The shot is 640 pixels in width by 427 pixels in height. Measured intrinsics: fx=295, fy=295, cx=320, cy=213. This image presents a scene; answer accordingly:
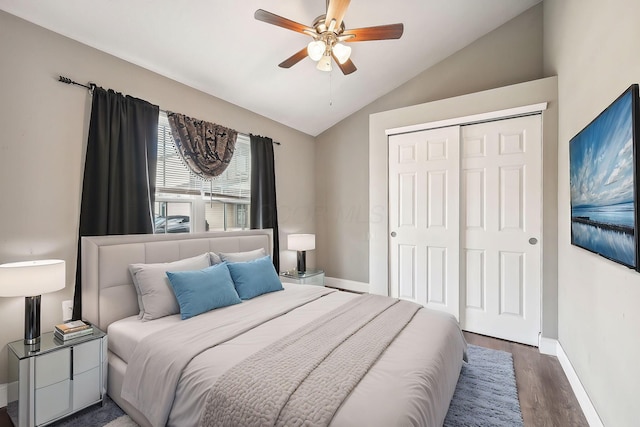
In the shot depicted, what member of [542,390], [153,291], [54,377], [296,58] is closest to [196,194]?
[153,291]

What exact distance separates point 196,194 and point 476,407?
3.06m

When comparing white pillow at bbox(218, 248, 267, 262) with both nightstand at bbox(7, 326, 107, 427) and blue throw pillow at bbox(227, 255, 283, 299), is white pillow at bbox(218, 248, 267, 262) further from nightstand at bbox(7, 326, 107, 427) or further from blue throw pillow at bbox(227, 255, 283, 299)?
nightstand at bbox(7, 326, 107, 427)

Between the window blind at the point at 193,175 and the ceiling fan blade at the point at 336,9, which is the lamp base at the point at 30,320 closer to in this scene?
the window blind at the point at 193,175

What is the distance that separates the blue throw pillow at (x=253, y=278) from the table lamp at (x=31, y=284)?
46.8 inches

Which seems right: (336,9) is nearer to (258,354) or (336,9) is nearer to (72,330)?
(258,354)

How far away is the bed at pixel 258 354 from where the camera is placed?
1.22 meters

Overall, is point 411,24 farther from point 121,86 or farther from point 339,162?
point 121,86

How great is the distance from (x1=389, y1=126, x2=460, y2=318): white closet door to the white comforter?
1228 mm

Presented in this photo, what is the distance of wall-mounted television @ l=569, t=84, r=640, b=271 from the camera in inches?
50.1

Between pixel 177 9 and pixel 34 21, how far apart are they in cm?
95

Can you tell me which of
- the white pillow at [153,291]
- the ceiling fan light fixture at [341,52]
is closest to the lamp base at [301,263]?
the white pillow at [153,291]

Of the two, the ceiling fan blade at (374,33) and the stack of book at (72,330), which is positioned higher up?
the ceiling fan blade at (374,33)

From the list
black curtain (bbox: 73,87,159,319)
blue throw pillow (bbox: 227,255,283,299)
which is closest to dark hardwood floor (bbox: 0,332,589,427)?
black curtain (bbox: 73,87,159,319)

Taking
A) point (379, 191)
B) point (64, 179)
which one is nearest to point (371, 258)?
point (379, 191)
